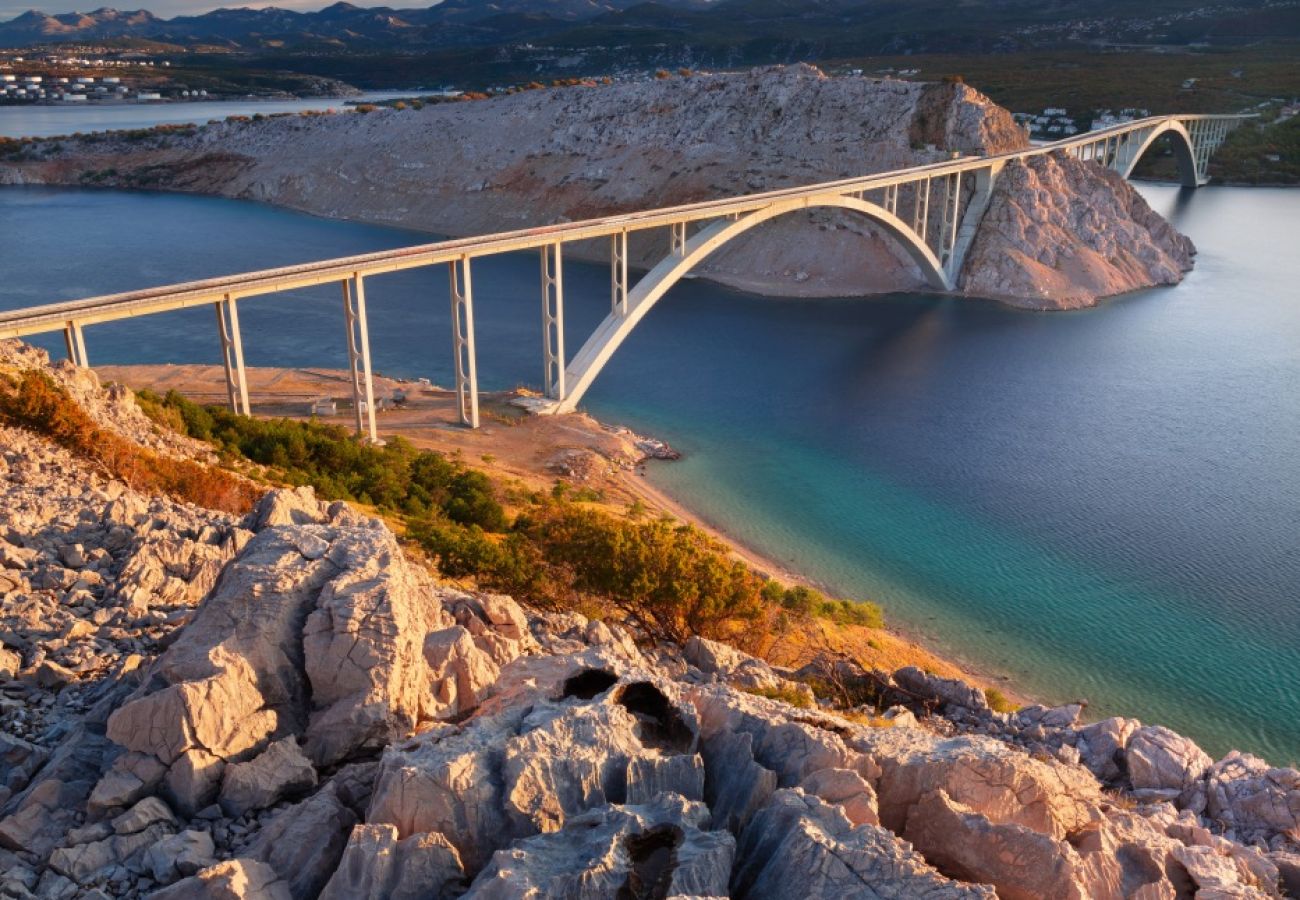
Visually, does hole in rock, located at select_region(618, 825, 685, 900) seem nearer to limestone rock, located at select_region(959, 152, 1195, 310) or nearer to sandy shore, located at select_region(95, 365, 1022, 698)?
sandy shore, located at select_region(95, 365, 1022, 698)

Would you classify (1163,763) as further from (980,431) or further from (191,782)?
(980,431)

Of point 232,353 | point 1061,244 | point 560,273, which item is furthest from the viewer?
point 1061,244

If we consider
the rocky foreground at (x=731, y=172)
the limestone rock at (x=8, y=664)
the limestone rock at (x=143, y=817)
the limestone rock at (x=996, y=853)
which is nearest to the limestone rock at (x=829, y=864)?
the limestone rock at (x=996, y=853)

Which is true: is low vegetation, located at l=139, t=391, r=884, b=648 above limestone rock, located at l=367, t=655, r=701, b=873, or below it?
below

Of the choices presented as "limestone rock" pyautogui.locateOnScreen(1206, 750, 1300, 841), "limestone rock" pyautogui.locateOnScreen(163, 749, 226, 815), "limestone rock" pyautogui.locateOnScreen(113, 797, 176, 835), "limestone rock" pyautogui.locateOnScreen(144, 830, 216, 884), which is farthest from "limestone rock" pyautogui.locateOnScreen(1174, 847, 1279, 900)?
"limestone rock" pyautogui.locateOnScreen(113, 797, 176, 835)

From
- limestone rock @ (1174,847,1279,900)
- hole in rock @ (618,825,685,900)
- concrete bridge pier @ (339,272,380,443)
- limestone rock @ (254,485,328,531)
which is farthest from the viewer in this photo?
concrete bridge pier @ (339,272,380,443)

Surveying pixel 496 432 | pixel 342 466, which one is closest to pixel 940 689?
pixel 342 466

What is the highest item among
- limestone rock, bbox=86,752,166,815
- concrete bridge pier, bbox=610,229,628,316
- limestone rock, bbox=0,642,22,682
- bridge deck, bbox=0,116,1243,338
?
limestone rock, bbox=86,752,166,815
